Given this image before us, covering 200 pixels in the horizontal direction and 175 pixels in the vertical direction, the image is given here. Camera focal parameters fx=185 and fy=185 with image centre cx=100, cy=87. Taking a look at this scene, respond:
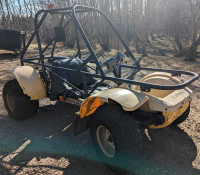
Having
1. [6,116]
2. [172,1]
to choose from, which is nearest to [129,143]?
[6,116]

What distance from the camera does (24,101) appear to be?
10.3ft

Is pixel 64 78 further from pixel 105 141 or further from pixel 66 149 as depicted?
pixel 105 141

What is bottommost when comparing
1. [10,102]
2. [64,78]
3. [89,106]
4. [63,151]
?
[63,151]

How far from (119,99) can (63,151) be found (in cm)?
116

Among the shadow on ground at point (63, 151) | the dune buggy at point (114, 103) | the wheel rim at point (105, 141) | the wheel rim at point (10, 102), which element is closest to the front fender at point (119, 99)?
the dune buggy at point (114, 103)

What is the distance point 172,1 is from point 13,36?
9.80 metres

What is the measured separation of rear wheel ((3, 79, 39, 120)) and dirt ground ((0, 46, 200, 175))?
0.14m

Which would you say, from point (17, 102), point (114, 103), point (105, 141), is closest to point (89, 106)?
point (114, 103)

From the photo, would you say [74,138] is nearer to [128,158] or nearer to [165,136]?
[128,158]

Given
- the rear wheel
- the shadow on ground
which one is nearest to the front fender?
the shadow on ground

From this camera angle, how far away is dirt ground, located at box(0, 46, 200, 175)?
2150 mm

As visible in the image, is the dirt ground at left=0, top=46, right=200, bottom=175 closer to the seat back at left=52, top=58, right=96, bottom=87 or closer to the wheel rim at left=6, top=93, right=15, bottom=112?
the wheel rim at left=6, top=93, right=15, bottom=112

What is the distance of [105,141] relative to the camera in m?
2.24

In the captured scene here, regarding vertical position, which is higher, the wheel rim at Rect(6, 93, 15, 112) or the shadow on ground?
the wheel rim at Rect(6, 93, 15, 112)
